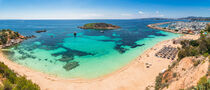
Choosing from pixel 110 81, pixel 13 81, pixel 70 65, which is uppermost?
pixel 13 81

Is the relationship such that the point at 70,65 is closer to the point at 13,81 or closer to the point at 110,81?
the point at 13,81

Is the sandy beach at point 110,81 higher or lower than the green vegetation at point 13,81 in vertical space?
lower

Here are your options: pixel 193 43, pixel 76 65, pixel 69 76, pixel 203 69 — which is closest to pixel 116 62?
pixel 76 65

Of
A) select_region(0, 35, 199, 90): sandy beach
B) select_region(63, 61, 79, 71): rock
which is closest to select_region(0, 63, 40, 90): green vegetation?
select_region(0, 35, 199, 90): sandy beach

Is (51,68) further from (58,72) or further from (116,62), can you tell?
(116,62)

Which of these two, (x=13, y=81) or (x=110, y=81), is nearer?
(x=13, y=81)

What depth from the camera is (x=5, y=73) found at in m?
16.0

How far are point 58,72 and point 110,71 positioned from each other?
41.4ft

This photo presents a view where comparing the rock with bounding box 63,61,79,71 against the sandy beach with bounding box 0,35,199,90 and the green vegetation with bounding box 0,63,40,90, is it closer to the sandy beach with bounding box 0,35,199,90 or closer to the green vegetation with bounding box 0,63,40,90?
the sandy beach with bounding box 0,35,199,90

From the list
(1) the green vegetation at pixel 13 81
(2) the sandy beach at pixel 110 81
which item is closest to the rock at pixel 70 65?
(2) the sandy beach at pixel 110 81

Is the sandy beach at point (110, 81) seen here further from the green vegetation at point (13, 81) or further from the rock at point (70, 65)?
the green vegetation at point (13, 81)

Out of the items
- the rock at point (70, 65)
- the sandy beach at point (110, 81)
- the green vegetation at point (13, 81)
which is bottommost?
the sandy beach at point (110, 81)

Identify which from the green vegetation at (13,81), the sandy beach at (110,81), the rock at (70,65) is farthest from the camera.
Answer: the rock at (70,65)

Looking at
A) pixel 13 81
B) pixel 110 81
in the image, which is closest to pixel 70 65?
pixel 13 81
